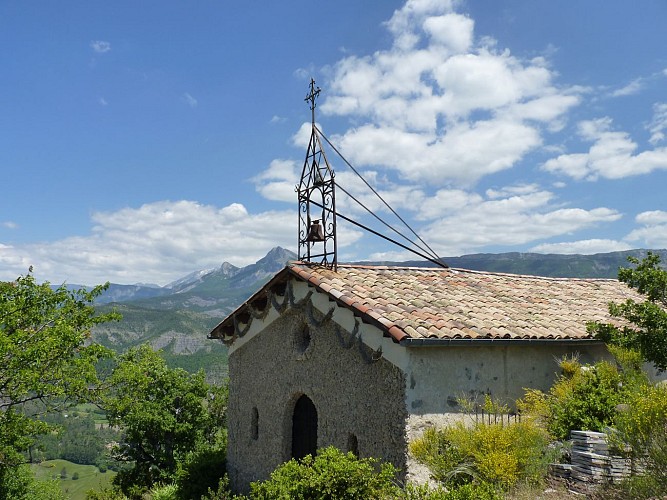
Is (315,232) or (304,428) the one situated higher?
(315,232)

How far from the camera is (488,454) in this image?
7.29 metres

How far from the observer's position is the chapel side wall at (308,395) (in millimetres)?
8945

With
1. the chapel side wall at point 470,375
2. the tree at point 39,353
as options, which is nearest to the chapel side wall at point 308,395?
the chapel side wall at point 470,375

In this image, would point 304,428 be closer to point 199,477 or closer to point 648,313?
point 199,477

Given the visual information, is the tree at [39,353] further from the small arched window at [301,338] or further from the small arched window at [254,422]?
the small arched window at [301,338]

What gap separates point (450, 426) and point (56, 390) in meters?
11.7

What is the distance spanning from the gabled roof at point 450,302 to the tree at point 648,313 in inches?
45.8

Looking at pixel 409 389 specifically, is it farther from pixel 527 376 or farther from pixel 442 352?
pixel 527 376

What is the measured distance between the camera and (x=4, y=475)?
901 inches

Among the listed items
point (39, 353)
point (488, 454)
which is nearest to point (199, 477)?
point (39, 353)

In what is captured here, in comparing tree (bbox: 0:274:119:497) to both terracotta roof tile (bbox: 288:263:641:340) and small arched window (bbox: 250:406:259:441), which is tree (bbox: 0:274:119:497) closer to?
small arched window (bbox: 250:406:259:441)

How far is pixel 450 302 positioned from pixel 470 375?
6.13 ft

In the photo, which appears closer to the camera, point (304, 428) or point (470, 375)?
point (470, 375)

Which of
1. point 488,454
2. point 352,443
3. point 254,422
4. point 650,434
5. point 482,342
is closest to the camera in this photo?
point 650,434
